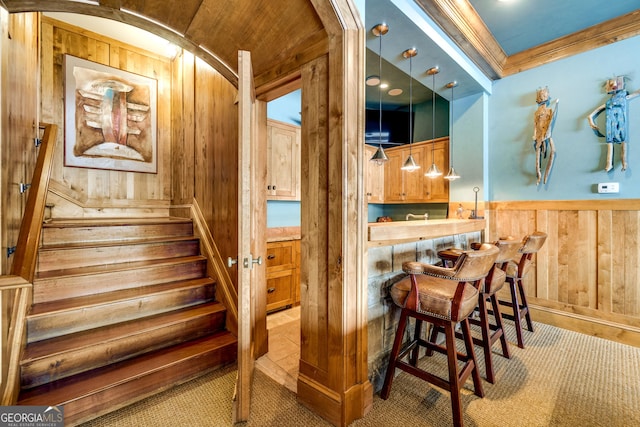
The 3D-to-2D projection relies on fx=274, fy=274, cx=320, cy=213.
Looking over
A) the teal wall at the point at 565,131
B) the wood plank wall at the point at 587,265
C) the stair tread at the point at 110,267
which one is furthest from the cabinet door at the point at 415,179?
the stair tread at the point at 110,267

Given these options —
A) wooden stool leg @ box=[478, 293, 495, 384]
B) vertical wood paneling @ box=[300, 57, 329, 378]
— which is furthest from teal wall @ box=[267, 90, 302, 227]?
wooden stool leg @ box=[478, 293, 495, 384]

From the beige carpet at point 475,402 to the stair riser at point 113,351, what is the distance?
365 mm

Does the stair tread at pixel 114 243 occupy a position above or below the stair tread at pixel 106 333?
above

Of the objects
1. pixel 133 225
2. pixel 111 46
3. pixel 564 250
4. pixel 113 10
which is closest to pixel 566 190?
pixel 564 250

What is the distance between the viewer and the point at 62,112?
3.30 metres

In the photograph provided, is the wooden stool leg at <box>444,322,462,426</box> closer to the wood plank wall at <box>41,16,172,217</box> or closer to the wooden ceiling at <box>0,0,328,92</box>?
the wooden ceiling at <box>0,0,328,92</box>

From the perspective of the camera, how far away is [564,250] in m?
2.89

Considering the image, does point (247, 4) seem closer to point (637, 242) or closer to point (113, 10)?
point (113, 10)

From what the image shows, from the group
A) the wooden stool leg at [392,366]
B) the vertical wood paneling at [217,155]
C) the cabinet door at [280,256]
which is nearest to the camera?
the wooden stool leg at [392,366]

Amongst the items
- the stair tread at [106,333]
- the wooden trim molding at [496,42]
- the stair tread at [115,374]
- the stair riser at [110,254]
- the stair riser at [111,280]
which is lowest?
the stair tread at [115,374]

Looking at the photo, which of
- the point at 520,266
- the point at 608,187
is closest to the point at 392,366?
the point at 520,266

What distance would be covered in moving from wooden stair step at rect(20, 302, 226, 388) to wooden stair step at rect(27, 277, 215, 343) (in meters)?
0.06

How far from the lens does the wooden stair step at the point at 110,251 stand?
88.5 inches

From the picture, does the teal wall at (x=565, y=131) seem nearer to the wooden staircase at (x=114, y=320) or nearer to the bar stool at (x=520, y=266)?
the bar stool at (x=520, y=266)
